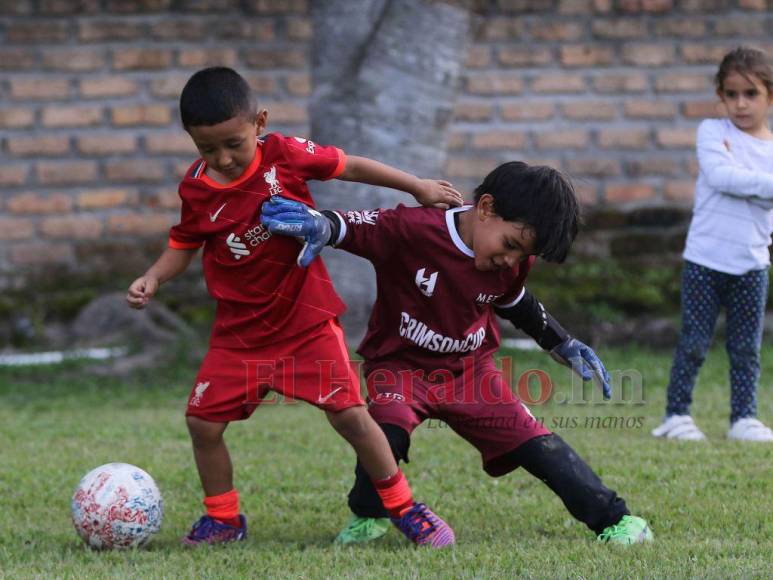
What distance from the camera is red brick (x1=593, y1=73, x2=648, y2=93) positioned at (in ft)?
30.3

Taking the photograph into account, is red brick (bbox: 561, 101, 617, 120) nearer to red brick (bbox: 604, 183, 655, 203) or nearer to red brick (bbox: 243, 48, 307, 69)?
red brick (bbox: 604, 183, 655, 203)

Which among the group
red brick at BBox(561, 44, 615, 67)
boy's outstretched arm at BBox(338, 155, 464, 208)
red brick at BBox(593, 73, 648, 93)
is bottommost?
red brick at BBox(593, 73, 648, 93)

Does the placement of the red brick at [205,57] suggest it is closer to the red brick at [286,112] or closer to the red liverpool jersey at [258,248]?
the red brick at [286,112]

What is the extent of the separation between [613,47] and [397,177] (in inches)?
214

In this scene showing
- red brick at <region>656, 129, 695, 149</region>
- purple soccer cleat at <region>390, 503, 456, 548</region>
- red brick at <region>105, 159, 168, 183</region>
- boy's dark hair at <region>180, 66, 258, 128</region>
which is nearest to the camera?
boy's dark hair at <region>180, 66, 258, 128</region>

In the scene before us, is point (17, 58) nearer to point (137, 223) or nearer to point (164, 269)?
point (137, 223)

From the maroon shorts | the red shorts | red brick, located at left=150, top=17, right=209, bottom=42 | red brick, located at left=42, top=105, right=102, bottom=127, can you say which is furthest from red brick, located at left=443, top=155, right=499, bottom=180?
the red shorts

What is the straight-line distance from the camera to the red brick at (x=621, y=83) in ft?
30.3

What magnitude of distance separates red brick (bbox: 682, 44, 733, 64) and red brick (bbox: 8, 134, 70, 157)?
4562 millimetres

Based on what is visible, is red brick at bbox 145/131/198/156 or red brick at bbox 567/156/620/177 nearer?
red brick at bbox 145/131/198/156

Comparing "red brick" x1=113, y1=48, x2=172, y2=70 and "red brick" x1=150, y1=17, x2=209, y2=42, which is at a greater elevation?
"red brick" x1=150, y1=17, x2=209, y2=42

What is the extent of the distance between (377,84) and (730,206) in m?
2.67

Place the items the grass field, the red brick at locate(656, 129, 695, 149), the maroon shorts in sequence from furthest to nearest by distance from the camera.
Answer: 1. the red brick at locate(656, 129, 695, 149)
2. the maroon shorts
3. the grass field

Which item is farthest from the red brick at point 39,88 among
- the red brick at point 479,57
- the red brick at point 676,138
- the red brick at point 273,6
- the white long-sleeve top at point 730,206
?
the white long-sleeve top at point 730,206
